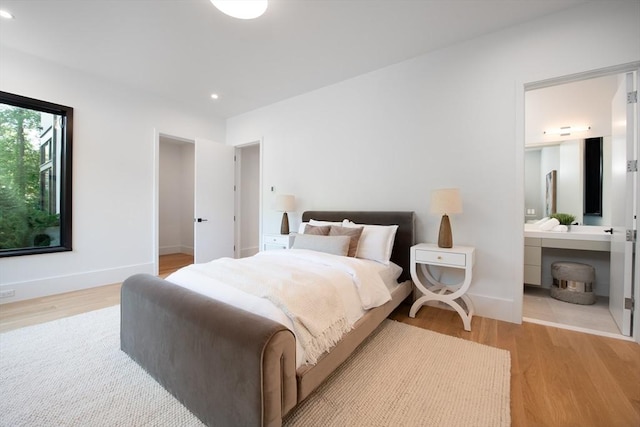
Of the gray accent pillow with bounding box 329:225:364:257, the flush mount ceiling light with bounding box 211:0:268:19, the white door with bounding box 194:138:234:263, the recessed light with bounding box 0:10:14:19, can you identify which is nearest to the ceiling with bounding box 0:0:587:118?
the recessed light with bounding box 0:10:14:19

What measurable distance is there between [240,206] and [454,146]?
3.94 metres

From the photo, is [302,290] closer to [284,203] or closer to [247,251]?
[284,203]

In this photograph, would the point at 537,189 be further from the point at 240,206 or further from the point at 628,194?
the point at 240,206

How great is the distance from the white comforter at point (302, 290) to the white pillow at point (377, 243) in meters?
0.28

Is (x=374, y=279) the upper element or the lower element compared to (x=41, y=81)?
lower

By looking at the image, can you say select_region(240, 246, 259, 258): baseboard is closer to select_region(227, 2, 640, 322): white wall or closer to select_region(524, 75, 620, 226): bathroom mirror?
select_region(227, 2, 640, 322): white wall

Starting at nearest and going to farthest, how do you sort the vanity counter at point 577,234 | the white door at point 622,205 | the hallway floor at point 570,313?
the white door at point 622,205, the hallway floor at point 570,313, the vanity counter at point 577,234

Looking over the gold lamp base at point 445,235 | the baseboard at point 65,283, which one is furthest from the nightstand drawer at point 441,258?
the baseboard at point 65,283

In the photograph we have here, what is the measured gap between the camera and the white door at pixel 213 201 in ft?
14.0

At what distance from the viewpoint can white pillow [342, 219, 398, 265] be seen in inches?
103

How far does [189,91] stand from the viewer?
12.6ft

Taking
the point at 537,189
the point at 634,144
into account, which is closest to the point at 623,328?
the point at 634,144

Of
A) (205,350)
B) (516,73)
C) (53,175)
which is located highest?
(516,73)

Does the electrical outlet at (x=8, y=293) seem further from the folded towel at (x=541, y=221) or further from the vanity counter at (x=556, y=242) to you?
the folded towel at (x=541, y=221)
